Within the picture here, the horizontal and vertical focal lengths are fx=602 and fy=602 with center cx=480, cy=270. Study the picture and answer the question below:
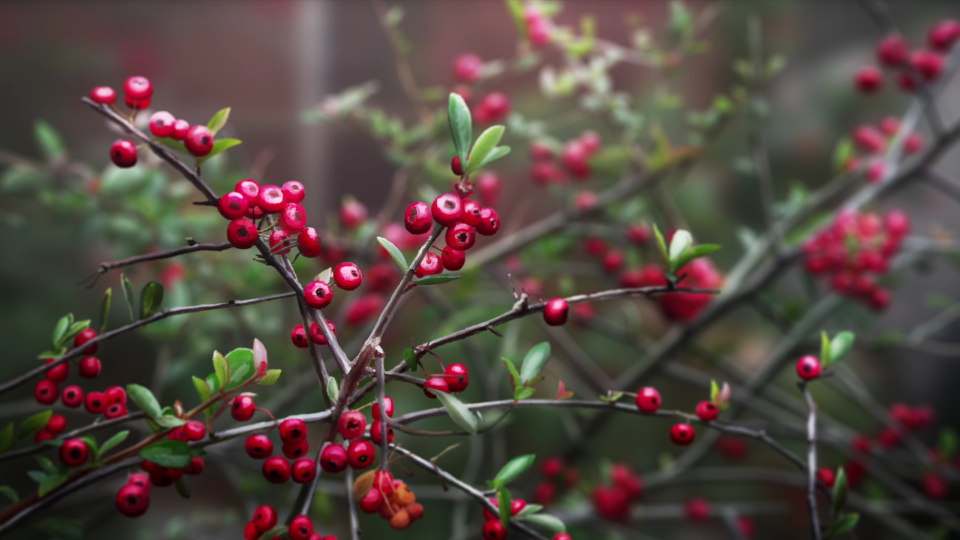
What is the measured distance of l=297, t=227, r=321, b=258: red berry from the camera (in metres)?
0.24

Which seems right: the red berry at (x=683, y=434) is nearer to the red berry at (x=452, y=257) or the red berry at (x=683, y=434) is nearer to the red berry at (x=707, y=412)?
the red berry at (x=707, y=412)

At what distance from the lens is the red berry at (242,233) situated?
0.75ft

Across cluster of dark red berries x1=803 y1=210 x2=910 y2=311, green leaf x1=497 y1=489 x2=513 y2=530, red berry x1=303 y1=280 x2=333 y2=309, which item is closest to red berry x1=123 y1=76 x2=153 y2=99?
red berry x1=303 y1=280 x2=333 y2=309

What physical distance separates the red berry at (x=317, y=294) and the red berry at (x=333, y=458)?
56mm

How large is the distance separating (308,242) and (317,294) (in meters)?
0.02

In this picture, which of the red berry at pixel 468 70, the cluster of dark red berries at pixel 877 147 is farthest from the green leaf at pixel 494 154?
the cluster of dark red berries at pixel 877 147

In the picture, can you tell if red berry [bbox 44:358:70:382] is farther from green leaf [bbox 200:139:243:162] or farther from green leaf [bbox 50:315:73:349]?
green leaf [bbox 200:139:243:162]

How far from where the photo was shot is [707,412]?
294 millimetres

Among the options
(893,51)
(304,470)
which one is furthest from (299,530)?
(893,51)

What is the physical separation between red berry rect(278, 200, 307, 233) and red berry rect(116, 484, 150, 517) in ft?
0.42

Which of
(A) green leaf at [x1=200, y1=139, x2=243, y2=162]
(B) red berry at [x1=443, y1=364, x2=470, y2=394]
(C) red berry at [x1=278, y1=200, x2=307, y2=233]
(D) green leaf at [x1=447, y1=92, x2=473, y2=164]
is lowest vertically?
(B) red berry at [x1=443, y1=364, x2=470, y2=394]

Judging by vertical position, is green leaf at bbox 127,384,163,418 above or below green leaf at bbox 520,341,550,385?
above

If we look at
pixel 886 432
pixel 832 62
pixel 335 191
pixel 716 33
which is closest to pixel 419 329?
pixel 335 191

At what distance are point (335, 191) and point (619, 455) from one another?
0.63 m
